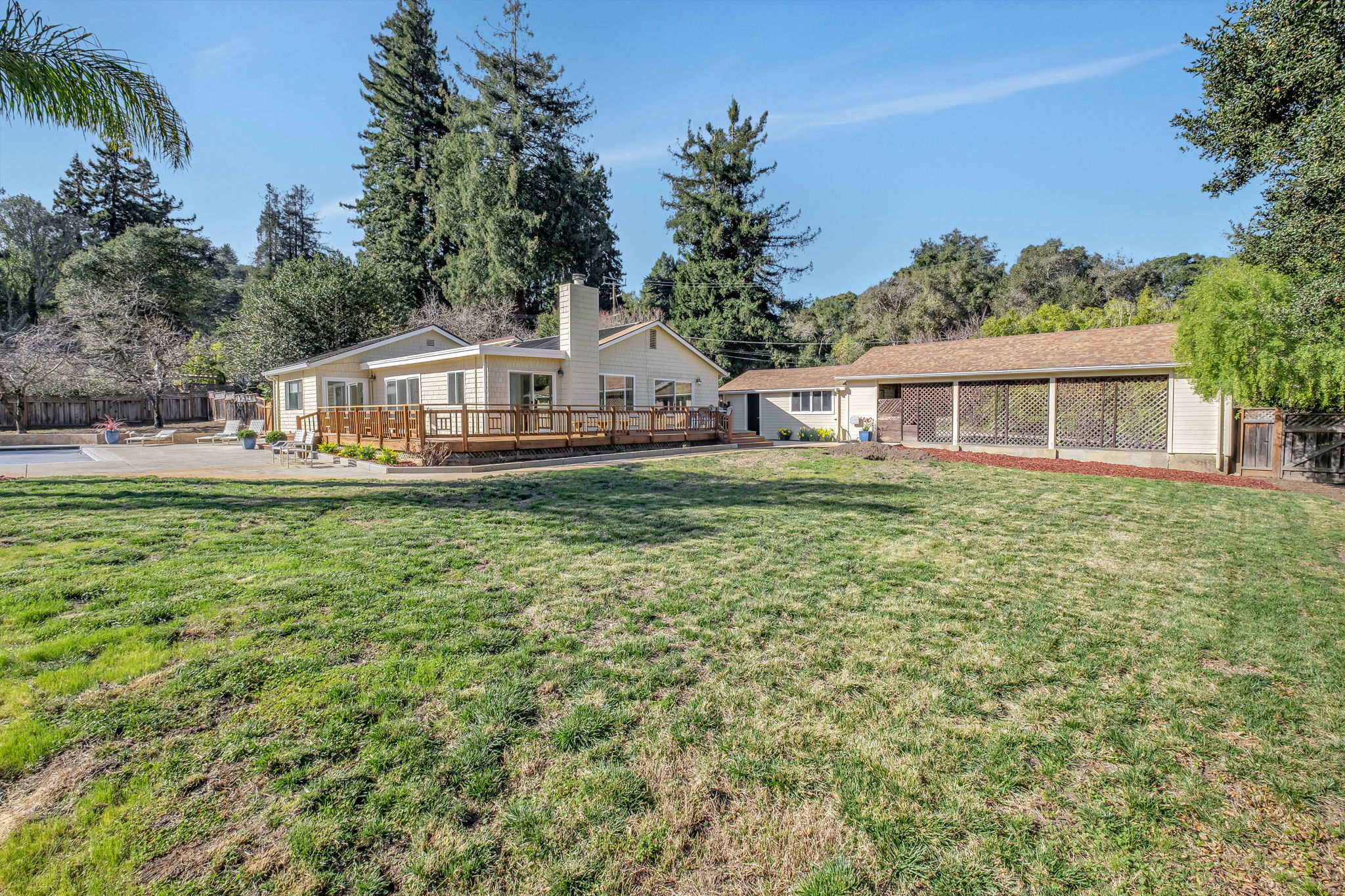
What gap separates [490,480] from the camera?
10273mm

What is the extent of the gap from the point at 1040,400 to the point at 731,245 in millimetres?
23973

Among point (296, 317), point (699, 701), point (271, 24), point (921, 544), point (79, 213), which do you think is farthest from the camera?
point (79, 213)

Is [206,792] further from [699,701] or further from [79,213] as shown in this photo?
[79,213]

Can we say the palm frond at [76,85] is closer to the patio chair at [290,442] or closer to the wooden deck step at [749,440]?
the patio chair at [290,442]

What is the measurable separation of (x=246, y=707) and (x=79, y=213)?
181 feet

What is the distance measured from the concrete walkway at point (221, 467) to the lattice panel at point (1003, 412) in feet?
33.9

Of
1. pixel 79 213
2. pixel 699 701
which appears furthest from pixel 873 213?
pixel 79 213

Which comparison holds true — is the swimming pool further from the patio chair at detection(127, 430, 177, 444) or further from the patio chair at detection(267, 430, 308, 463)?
the patio chair at detection(267, 430, 308, 463)

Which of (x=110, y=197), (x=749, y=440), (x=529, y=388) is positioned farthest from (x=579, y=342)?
(x=110, y=197)

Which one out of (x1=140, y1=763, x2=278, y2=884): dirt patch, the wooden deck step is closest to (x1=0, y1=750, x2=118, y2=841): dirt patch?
(x1=140, y1=763, x2=278, y2=884): dirt patch

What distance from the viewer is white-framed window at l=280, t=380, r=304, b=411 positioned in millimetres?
21203

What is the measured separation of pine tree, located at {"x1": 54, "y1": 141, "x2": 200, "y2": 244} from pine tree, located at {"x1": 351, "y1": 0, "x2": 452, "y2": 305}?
51.4 feet

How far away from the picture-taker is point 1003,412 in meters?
19.5

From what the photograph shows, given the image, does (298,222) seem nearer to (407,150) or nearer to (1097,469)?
(407,150)
